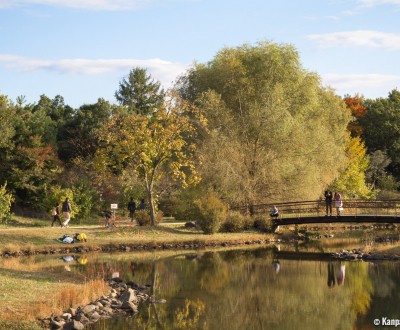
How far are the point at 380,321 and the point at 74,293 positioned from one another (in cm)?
1060

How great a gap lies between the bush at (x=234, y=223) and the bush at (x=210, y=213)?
182cm

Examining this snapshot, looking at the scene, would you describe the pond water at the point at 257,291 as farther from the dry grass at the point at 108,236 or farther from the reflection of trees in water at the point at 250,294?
the dry grass at the point at 108,236

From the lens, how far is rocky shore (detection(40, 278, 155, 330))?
65.4ft

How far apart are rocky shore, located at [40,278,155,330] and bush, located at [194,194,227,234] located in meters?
18.1

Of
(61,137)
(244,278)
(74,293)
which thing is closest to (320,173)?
(244,278)

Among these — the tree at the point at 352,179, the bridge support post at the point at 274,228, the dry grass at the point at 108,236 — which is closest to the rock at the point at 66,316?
the dry grass at the point at 108,236

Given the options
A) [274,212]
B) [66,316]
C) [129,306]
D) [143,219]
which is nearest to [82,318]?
[66,316]

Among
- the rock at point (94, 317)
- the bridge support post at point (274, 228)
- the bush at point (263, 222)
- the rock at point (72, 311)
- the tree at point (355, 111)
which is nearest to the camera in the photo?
the rock at point (72, 311)

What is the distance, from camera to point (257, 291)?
28000mm

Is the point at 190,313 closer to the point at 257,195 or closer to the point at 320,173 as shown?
the point at 257,195

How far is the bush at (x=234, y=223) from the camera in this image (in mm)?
48819

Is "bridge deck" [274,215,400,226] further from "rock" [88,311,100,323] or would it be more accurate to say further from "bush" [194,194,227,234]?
"rock" [88,311,100,323]

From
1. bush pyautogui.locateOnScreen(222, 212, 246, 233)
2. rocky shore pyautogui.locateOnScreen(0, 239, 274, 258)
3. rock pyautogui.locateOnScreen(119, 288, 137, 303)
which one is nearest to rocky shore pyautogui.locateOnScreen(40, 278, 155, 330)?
rock pyautogui.locateOnScreen(119, 288, 137, 303)

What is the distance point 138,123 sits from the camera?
4700cm
